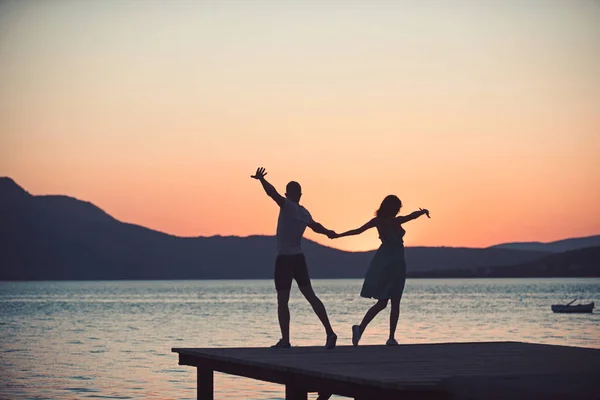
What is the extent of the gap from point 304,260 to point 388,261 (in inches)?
85.3

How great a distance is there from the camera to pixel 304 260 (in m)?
14.7

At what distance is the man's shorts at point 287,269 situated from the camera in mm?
14766

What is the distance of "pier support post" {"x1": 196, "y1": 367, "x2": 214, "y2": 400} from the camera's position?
16.8 m

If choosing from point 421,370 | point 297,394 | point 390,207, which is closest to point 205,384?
point 297,394

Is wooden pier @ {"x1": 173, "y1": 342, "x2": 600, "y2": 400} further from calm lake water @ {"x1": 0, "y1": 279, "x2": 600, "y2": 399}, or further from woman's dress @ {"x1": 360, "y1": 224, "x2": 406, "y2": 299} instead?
calm lake water @ {"x1": 0, "y1": 279, "x2": 600, "y2": 399}

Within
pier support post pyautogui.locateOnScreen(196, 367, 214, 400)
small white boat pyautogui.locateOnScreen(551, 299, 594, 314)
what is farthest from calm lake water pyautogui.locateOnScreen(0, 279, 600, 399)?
pier support post pyautogui.locateOnScreen(196, 367, 214, 400)

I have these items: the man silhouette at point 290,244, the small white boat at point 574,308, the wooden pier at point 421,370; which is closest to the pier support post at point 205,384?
the wooden pier at point 421,370

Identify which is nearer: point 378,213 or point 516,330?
point 378,213

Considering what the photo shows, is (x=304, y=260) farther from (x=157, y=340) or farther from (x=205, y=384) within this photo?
(x=157, y=340)

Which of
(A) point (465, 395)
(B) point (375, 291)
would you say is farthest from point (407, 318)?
(A) point (465, 395)

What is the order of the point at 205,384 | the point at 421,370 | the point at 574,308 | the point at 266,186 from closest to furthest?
1. the point at 421,370
2. the point at 266,186
3. the point at 205,384
4. the point at 574,308

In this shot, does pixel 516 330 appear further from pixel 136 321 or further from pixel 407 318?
pixel 136 321

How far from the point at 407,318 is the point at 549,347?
71.3 meters

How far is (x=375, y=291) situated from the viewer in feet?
53.9
